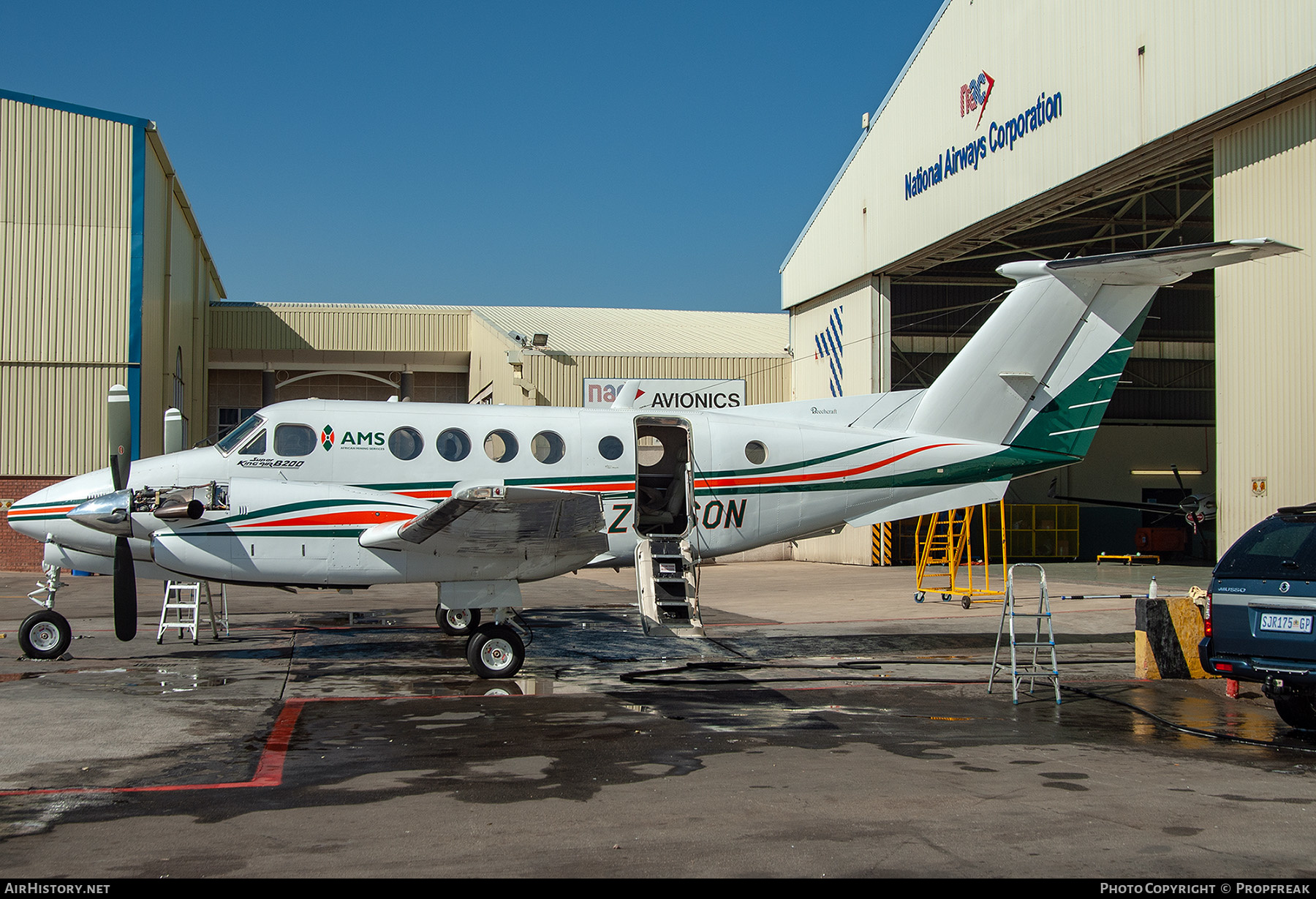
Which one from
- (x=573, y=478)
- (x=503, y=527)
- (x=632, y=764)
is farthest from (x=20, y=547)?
(x=632, y=764)

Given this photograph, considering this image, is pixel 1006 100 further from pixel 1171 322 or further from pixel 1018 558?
pixel 1171 322

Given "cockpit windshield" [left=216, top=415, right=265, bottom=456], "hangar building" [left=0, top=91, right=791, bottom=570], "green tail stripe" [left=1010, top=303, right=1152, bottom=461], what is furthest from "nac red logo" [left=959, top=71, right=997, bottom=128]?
"cockpit windshield" [left=216, top=415, right=265, bottom=456]

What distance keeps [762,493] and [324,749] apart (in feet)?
22.9

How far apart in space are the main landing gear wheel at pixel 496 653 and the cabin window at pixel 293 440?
306 centimetres

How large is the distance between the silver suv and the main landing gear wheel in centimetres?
693

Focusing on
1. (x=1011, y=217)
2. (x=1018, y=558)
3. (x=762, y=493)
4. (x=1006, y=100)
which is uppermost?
(x=1006, y=100)

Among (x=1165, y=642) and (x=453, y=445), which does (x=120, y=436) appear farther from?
(x=1165, y=642)

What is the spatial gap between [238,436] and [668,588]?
5415 mm

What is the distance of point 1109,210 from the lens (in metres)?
27.4

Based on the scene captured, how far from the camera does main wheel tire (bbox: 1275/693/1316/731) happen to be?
8625 millimetres

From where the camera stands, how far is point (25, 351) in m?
28.3

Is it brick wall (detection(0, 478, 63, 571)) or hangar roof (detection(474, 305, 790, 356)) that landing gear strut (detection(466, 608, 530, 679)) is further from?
hangar roof (detection(474, 305, 790, 356))

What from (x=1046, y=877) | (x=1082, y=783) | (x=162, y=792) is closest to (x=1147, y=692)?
(x=1082, y=783)

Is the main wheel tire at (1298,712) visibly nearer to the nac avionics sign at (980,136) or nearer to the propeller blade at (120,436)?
the propeller blade at (120,436)
